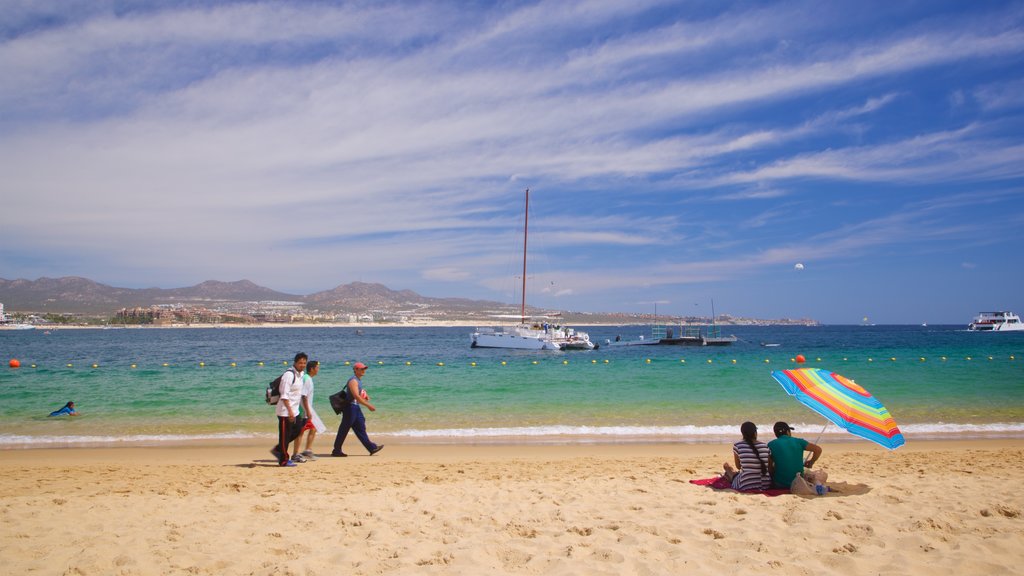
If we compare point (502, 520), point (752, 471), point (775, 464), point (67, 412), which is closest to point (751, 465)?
point (752, 471)

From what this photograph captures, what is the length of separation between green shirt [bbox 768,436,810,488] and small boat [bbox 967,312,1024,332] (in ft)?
422

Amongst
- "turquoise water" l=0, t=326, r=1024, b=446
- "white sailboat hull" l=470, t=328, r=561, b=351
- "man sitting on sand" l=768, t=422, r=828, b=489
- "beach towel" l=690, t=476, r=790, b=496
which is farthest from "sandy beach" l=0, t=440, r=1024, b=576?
"white sailboat hull" l=470, t=328, r=561, b=351

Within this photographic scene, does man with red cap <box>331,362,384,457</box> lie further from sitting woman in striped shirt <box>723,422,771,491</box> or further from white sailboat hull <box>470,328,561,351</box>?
white sailboat hull <box>470,328,561,351</box>

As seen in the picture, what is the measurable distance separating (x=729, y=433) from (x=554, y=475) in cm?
588

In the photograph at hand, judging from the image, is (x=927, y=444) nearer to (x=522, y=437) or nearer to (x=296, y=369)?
(x=522, y=437)

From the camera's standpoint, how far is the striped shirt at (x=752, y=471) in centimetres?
734

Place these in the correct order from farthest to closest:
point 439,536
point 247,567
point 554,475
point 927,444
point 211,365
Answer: point 211,365 → point 927,444 → point 554,475 → point 439,536 → point 247,567

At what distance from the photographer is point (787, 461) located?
7.31 metres

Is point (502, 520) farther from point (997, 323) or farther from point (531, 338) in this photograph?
point (997, 323)

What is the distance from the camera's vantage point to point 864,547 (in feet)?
17.4

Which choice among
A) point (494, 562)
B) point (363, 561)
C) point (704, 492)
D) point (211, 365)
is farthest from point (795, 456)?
point (211, 365)

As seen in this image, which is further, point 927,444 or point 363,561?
point 927,444

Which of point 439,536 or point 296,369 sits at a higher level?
point 296,369

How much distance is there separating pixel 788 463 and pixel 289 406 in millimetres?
6791
